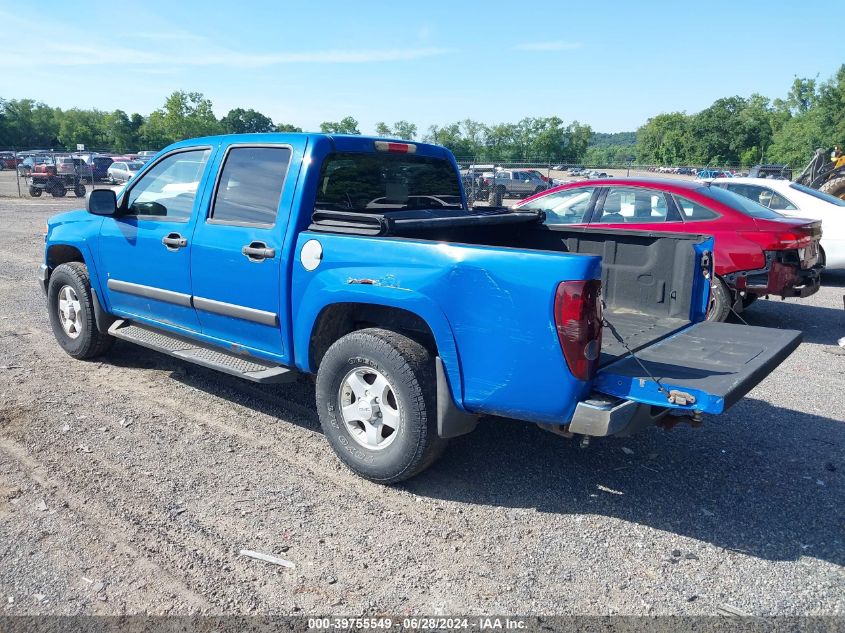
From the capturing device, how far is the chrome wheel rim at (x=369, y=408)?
3.83 meters

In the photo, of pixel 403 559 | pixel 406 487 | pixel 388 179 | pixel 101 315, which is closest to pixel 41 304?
pixel 101 315

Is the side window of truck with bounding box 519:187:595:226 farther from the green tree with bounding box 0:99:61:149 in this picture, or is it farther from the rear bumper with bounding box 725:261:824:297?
the green tree with bounding box 0:99:61:149

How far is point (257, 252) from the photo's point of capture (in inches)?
169

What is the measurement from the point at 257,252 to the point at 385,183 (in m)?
1.14

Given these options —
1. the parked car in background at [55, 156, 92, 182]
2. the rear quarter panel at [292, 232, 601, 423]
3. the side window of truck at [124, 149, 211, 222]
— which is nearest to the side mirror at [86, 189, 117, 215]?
the side window of truck at [124, 149, 211, 222]

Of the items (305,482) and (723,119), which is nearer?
(305,482)

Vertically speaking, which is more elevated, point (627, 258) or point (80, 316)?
point (627, 258)

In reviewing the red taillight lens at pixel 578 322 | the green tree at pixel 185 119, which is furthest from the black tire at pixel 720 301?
the green tree at pixel 185 119

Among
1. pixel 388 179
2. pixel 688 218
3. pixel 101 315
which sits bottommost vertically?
pixel 101 315

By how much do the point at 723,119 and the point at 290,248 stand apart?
102099mm

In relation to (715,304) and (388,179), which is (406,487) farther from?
(715,304)

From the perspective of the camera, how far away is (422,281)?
3516 mm

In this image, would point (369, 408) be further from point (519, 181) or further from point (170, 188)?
point (519, 181)

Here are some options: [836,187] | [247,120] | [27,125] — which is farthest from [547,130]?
[836,187]
